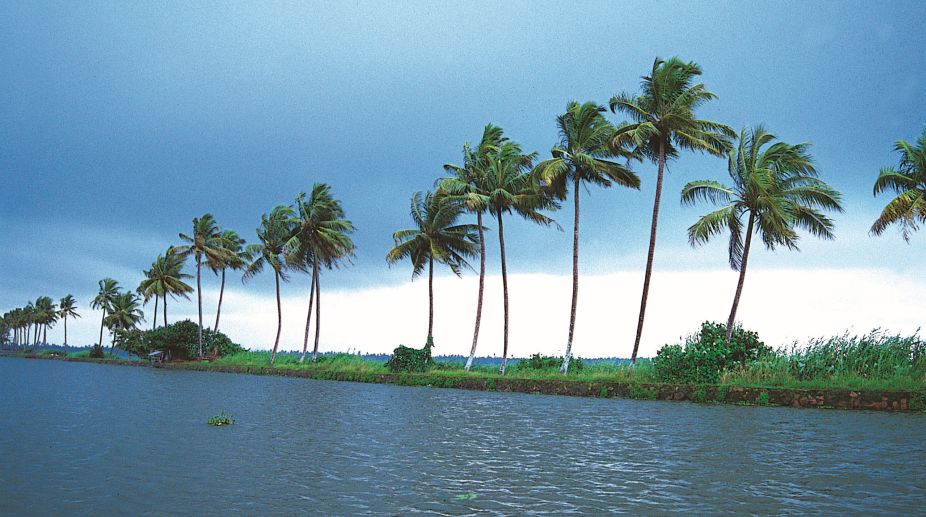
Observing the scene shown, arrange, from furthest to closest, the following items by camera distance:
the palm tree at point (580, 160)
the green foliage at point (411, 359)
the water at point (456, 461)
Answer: the green foliage at point (411, 359) < the palm tree at point (580, 160) < the water at point (456, 461)

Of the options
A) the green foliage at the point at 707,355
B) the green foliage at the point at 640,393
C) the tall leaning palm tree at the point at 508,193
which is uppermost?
the tall leaning palm tree at the point at 508,193

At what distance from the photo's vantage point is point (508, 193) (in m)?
40.2

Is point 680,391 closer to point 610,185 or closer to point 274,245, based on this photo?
point 610,185

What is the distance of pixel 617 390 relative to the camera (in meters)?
30.6

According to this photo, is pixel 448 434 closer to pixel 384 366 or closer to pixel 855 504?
pixel 855 504

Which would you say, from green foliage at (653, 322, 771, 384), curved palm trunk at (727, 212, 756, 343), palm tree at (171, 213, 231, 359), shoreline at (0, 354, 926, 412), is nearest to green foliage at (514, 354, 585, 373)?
shoreline at (0, 354, 926, 412)

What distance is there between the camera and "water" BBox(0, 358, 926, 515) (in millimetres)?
9266

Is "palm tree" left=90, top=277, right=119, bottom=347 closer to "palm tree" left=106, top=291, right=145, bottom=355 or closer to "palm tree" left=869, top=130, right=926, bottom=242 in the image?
"palm tree" left=106, top=291, right=145, bottom=355

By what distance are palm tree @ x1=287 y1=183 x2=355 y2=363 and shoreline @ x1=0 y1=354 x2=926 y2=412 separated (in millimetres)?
11908

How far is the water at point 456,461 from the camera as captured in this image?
30.4ft

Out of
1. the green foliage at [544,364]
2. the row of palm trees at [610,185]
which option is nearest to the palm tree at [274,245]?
the row of palm trees at [610,185]

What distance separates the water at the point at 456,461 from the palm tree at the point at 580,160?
1483 centimetres

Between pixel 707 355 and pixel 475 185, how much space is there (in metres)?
20.8

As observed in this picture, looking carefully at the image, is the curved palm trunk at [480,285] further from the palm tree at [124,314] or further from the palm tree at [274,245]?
the palm tree at [124,314]
